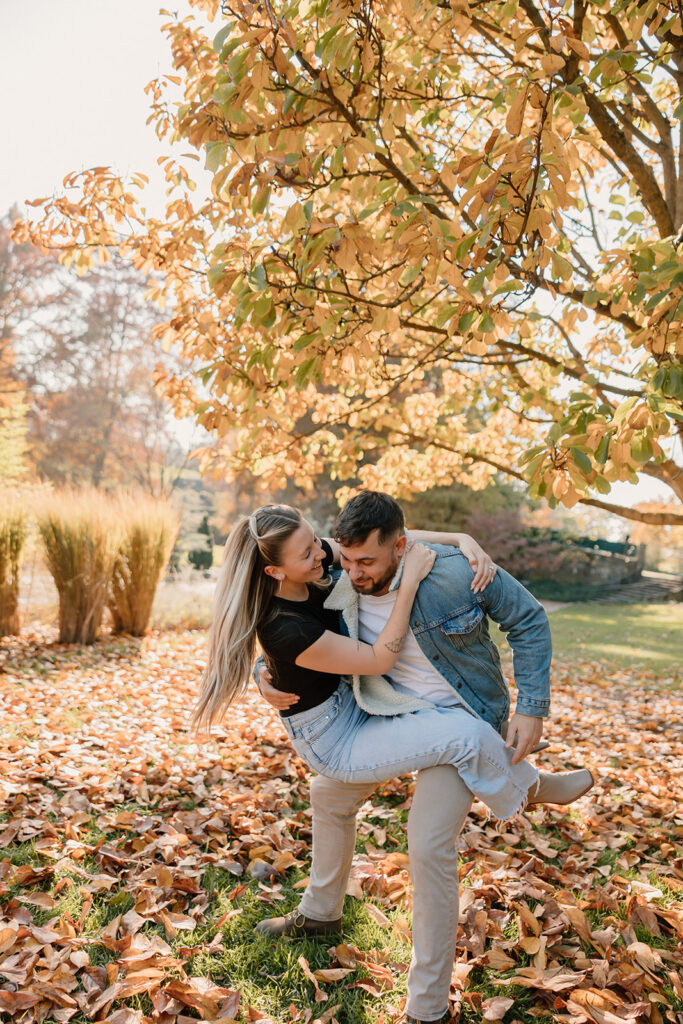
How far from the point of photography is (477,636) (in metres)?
2.34

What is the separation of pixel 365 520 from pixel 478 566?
432 mm

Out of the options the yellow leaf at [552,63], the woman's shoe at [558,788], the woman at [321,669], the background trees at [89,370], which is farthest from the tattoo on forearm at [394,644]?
the background trees at [89,370]

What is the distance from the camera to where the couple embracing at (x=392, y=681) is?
207 cm

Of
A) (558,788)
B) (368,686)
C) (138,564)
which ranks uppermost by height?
(368,686)

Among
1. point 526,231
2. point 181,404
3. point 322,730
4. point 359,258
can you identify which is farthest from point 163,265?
point 322,730

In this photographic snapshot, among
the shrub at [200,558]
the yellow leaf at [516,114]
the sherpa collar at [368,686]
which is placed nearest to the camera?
the yellow leaf at [516,114]

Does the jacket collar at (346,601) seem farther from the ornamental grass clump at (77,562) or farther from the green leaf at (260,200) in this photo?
the ornamental grass clump at (77,562)

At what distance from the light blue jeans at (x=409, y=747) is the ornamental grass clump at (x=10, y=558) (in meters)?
5.99

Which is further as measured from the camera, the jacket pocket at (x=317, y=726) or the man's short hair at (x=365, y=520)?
the jacket pocket at (x=317, y=726)

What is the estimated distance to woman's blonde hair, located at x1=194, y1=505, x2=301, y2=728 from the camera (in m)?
2.45

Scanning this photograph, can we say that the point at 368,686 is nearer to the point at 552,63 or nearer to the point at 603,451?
the point at 603,451

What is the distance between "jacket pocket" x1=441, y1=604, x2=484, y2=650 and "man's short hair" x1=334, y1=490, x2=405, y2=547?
1.19 ft

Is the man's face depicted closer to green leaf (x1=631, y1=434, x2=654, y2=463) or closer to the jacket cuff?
the jacket cuff

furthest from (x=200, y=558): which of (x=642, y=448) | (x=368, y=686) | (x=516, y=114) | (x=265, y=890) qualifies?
(x=516, y=114)
